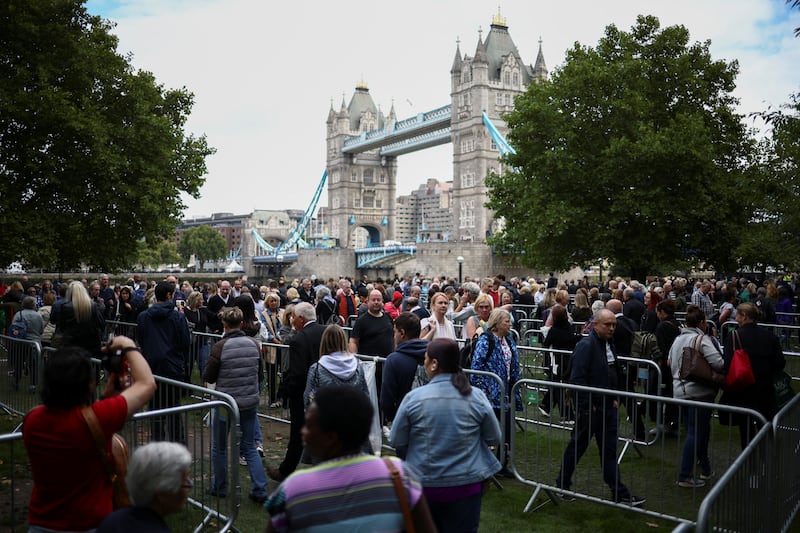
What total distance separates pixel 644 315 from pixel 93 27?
57.8 ft

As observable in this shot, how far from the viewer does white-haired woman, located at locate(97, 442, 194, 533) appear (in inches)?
105

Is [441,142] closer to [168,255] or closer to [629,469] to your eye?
[168,255]

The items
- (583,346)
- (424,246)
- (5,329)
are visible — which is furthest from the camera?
(424,246)

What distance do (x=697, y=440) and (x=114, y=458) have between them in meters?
4.95

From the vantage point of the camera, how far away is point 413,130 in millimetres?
87688

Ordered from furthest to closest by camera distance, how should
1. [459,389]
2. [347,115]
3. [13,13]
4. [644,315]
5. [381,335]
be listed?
1. [347,115]
2. [13,13]
3. [644,315]
4. [381,335]
5. [459,389]

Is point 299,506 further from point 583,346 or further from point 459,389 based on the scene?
point 583,346

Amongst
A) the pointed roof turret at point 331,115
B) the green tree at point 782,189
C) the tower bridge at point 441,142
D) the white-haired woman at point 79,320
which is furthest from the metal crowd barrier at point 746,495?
the pointed roof turret at point 331,115

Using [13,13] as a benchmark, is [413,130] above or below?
above

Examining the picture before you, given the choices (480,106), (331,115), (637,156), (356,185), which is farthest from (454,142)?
(637,156)

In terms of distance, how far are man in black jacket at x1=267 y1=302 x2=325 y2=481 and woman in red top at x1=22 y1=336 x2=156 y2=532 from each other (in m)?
3.35

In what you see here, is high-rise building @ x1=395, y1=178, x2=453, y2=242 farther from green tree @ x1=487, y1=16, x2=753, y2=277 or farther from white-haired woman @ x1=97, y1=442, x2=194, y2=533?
white-haired woman @ x1=97, y1=442, x2=194, y2=533

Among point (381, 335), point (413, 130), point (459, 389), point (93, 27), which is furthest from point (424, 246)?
point (459, 389)

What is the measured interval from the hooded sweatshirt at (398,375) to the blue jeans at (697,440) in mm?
2579
